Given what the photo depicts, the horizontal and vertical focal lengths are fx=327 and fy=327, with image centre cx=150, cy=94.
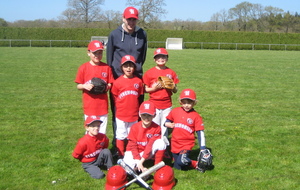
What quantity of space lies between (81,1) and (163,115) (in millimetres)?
65732

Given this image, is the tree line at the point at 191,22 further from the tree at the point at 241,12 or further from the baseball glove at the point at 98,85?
the baseball glove at the point at 98,85

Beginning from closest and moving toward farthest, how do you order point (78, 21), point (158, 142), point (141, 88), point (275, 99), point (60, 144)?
point (158, 142) < point (141, 88) < point (60, 144) < point (275, 99) < point (78, 21)

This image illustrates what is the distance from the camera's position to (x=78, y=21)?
6638 cm

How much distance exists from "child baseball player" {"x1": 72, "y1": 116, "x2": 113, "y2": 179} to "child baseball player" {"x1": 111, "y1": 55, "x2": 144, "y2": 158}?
430 millimetres

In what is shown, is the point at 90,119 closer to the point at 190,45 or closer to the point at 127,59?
the point at 127,59

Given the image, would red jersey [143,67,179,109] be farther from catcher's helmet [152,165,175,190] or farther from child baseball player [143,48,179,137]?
catcher's helmet [152,165,175,190]

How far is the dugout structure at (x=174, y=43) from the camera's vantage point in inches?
1722

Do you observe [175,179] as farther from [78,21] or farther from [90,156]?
[78,21]

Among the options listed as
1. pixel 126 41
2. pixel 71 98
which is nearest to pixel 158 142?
pixel 126 41

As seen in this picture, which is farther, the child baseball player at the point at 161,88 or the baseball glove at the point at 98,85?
the child baseball player at the point at 161,88

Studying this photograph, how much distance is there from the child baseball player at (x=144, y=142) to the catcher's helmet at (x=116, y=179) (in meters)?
0.41

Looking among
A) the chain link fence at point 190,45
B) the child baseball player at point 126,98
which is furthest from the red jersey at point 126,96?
the chain link fence at point 190,45

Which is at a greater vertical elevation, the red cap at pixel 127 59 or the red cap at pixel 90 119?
the red cap at pixel 127 59

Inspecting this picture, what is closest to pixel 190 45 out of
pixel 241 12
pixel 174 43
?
pixel 174 43
